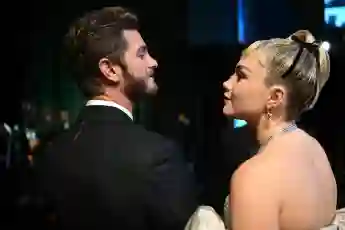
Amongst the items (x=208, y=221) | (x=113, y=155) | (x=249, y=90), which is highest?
(x=249, y=90)

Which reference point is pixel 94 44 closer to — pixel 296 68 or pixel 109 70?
pixel 109 70

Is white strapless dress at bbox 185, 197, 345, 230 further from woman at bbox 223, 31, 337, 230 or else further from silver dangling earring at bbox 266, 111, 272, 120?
silver dangling earring at bbox 266, 111, 272, 120

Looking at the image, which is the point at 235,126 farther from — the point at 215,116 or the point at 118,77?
the point at 118,77

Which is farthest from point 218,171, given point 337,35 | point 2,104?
point 2,104

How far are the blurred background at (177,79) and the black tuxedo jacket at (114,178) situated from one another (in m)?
1.04

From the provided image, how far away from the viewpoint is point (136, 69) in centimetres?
134

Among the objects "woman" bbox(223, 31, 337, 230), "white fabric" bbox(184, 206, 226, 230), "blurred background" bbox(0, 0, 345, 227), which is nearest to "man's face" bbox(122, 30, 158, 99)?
"woman" bbox(223, 31, 337, 230)

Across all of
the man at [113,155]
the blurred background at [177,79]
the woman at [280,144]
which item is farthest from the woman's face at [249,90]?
Answer: the blurred background at [177,79]

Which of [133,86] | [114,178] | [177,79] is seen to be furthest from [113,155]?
[177,79]

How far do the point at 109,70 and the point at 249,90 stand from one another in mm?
302

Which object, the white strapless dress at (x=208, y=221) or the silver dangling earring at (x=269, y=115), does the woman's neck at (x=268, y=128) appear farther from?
the white strapless dress at (x=208, y=221)

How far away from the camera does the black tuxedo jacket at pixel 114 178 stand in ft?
4.08

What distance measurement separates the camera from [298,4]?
92.7 inches

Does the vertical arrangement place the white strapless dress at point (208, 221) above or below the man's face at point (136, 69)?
below
